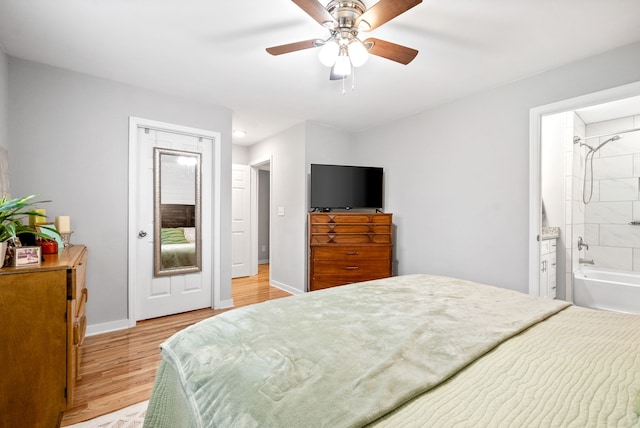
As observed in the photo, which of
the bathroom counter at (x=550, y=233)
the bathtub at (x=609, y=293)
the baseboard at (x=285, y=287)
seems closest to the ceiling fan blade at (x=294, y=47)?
the bathroom counter at (x=550, y=233)

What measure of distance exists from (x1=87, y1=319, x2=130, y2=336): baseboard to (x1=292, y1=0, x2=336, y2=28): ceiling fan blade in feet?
10.2

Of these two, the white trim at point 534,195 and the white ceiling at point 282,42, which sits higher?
the white ceiling at point 282,42

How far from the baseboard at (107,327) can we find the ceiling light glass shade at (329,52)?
2.99 m

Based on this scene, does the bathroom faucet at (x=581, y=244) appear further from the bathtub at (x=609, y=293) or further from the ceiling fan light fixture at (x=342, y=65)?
the ceiling fan light fixture at (x=342, y=65)

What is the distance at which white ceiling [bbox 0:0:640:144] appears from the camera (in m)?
1.80

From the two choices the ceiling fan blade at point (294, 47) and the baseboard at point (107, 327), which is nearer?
the ceiling fan blade at point (294, 47)

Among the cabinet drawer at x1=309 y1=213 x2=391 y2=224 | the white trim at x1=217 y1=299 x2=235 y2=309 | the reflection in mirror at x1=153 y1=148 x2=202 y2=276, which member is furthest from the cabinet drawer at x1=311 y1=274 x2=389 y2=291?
the reflection in mirror at x1=153 y1=148 x2=202 y2=276

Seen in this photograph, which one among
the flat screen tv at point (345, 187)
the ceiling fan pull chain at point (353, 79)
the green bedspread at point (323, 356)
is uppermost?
the ceiling fan pull chain at point (353, 79)

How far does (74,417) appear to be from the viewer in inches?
63.7

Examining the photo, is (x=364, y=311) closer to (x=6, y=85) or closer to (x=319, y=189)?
(x=319, y=189)

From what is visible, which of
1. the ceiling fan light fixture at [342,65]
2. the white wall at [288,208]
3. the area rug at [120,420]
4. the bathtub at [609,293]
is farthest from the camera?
the white wall at [288,208]

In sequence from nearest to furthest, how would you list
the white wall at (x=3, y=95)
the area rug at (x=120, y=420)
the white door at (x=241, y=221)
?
1. the area rug at (x=120, y=420)
2. the white wall at (x=3, y=95)
3. the white door at (x=241, y=221)

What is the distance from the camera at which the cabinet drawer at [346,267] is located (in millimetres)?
3506

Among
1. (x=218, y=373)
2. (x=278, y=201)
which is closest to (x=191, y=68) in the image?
(x=278, y=201)
